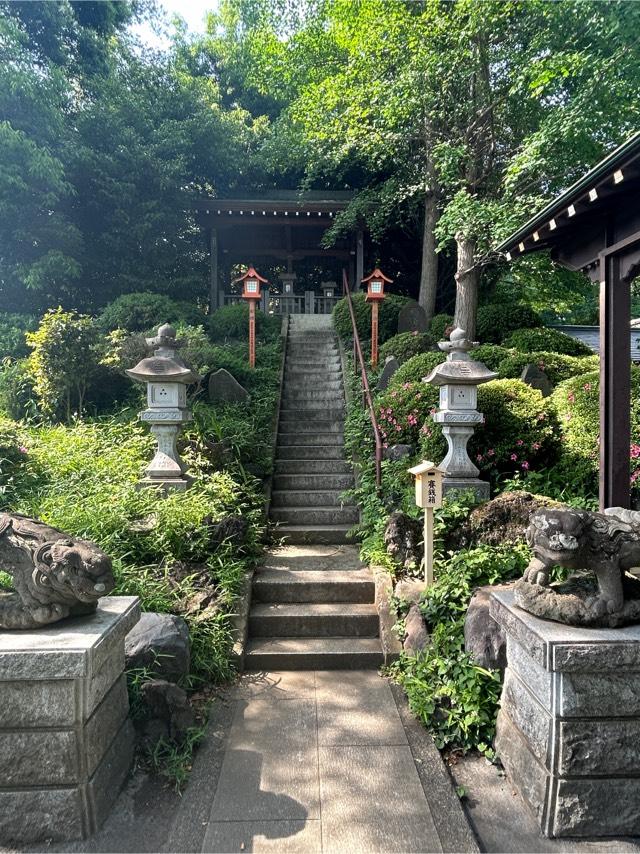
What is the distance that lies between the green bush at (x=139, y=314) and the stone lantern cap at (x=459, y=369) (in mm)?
6663

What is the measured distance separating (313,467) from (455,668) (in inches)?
157

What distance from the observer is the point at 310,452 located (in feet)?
23.6

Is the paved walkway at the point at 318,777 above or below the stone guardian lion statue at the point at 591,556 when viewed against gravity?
below

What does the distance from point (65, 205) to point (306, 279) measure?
8542mm

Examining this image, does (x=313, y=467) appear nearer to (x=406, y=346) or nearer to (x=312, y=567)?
(x=312, y=567)

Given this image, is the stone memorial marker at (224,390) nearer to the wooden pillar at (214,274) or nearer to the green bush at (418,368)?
the green bush at (418,368)

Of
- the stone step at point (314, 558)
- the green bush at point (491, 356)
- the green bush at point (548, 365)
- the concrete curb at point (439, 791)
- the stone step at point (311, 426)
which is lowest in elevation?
the concrete curb at point (439, 791)

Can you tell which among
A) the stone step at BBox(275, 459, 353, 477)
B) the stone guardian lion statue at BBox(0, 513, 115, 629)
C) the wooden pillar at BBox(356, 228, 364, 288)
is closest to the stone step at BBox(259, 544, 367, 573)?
the stone step at BBox(275, 459, 353, 477)

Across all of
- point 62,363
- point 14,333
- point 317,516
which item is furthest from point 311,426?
point 14,333

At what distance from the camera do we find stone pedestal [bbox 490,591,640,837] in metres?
2.21

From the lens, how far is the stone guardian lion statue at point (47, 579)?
239 centimetres

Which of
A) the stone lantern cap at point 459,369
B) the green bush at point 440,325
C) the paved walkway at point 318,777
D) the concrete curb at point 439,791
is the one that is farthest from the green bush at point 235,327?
the concrete curb at point 439,791

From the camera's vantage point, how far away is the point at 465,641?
3.22 metres

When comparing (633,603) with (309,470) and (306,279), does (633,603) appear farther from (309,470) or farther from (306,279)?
(306,279)
